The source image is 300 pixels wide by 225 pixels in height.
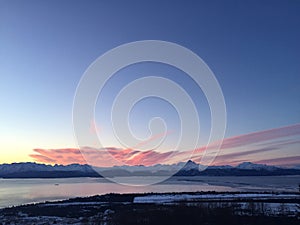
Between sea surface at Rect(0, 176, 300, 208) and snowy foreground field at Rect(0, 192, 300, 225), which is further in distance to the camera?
sea surface at Rect(0, 176, 300, 208)

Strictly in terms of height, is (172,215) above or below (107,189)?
below

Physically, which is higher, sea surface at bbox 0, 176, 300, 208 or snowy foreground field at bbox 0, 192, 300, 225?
sea surface at bbox 0, 176, 300, 208

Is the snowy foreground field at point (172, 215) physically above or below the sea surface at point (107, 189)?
below

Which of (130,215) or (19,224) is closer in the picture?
(19,224)

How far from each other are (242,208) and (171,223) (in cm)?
941

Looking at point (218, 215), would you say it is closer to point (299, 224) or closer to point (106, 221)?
point (299, 224)

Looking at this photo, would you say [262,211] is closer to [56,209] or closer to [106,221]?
[106,221]

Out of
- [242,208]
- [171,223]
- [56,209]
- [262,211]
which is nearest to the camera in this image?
[171,223]

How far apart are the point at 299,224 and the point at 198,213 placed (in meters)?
8.14

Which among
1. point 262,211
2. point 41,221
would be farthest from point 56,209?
point 262,211

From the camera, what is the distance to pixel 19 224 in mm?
24547

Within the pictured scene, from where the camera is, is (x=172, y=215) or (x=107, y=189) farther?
(x=107, y=189)

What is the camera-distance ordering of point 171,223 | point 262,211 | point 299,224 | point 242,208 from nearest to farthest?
point 299,224 < point 171,223 < point 262,211 < point 242,208

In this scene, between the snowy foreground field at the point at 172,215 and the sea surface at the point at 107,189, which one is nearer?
the snowy foreground field at the point at 172,215
